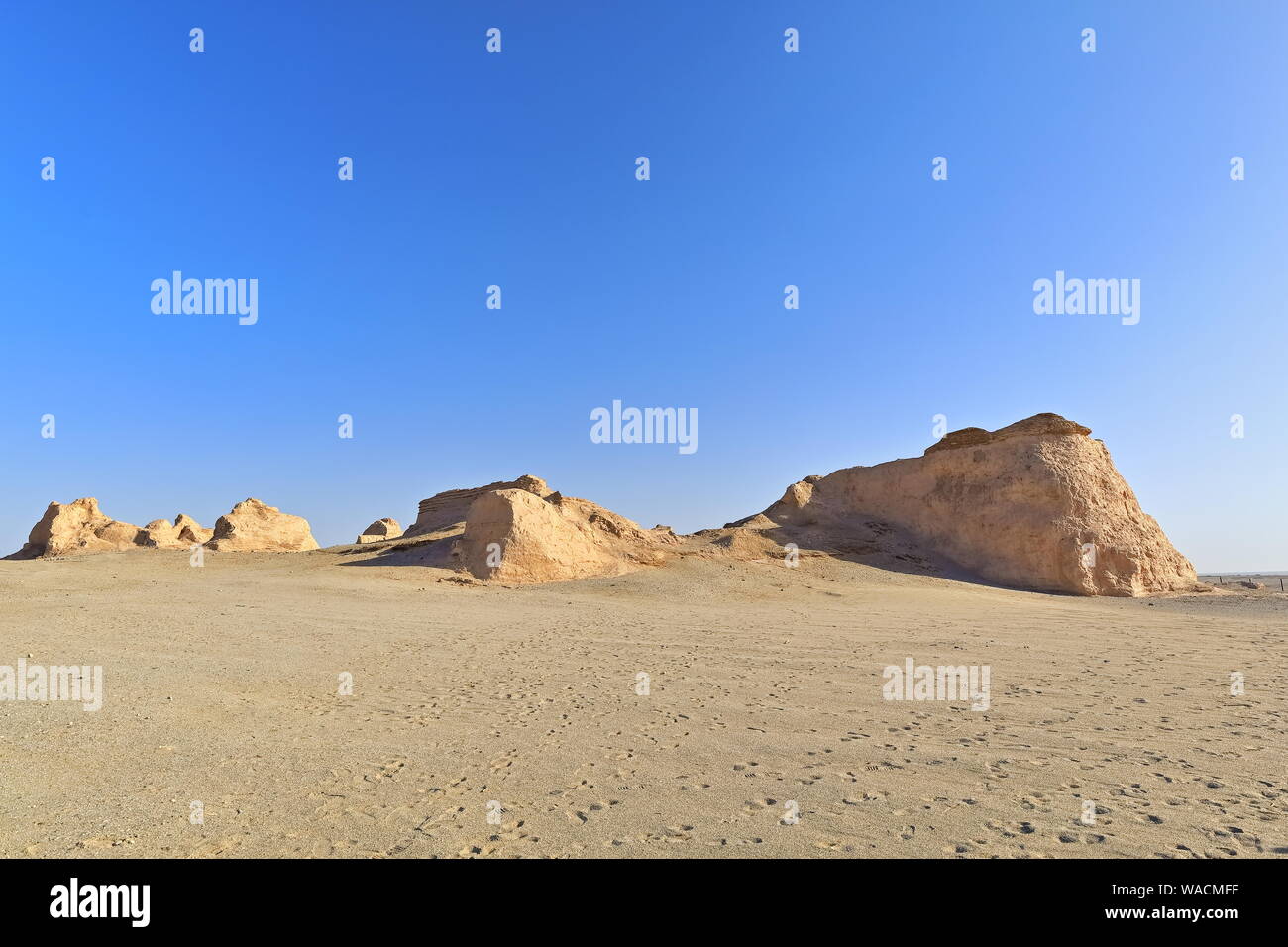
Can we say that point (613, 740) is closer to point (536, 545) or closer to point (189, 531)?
point (536, 545)

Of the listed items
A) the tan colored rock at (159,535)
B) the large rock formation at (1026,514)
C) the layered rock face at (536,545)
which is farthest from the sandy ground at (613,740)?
the tan colored rock at (159,535)

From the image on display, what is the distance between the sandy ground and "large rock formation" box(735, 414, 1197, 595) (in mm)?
10524

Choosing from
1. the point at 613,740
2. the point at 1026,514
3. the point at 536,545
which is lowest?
the point at 613,740

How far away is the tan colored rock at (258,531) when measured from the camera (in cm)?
3312

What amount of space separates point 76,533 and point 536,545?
91.4 ft

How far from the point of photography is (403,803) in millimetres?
4887

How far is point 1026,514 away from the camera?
2558 cm

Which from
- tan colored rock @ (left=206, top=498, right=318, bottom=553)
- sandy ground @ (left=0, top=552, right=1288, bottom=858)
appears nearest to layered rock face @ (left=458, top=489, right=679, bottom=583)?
sandy ground @ (left=0, top=552, right=1288, bottom=858)

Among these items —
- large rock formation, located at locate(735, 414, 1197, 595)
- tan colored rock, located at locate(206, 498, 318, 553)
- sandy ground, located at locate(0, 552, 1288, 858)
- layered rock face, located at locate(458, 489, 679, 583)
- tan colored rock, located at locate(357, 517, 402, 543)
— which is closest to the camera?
sandy ground, located at locate(0, 552, 1288, 858)

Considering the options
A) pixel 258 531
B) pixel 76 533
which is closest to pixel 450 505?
pixel 258 531

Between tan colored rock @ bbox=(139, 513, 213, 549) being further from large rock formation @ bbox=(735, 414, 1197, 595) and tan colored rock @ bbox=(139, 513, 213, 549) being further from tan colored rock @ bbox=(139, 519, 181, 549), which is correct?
large rock formation @ bbox=(735, 414, 1197, 595)

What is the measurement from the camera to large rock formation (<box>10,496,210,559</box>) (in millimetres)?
33750

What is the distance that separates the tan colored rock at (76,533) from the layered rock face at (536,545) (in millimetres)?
23651
